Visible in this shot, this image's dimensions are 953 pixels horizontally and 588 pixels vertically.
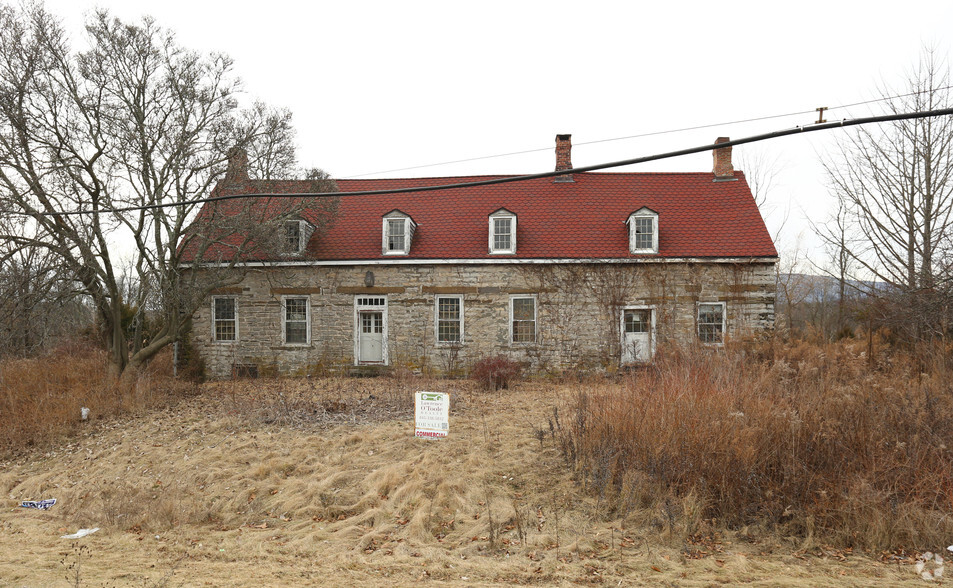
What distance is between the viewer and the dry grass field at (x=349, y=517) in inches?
218

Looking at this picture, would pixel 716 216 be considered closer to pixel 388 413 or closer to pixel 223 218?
pixel 388 413

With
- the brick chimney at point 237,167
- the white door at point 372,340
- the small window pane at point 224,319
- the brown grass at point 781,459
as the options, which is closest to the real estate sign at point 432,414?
the brown grass at point 781,459

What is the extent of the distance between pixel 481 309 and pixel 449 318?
1.08m

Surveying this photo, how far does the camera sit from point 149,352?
1495 cm

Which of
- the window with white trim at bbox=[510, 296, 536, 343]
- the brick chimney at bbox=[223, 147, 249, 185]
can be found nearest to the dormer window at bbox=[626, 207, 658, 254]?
the window with white trim at bbox=[510, 296, 536, 343]

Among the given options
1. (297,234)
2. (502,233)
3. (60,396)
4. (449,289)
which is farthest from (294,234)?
(60,396)

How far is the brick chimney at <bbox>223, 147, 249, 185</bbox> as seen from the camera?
14953mm

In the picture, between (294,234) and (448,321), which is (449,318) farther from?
(294,234)

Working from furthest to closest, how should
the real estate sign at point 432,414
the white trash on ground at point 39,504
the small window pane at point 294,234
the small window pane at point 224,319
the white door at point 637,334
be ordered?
the small window pane at point 224,319, the small window pane at point 294,234, the white door at point 637,334, the real estate sign at point 432,414, the white trash on ground at point 39,504

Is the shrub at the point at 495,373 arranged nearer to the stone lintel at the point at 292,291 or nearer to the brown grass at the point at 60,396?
the stone lintel at the point at 292,291

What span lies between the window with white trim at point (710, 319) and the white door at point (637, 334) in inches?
60.6

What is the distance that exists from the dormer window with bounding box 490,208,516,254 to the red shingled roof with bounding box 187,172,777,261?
0.34 m

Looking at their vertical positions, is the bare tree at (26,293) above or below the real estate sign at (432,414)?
above

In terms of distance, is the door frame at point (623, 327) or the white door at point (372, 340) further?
the white door at point (372, 340)
